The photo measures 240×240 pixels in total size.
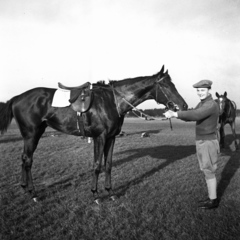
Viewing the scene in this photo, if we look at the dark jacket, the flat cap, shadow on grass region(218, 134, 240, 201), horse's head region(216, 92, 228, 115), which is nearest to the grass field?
shadow on grass region(218, 134, 240, 201)

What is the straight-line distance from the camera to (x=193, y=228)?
Answer: 356 cm

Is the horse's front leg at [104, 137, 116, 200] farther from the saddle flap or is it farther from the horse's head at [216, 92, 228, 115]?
the horse's head at [216, 92, 228, 115]

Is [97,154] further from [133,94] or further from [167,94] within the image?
[167,94]

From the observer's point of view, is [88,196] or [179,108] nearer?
[179,108]

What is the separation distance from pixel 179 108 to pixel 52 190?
3950 mm

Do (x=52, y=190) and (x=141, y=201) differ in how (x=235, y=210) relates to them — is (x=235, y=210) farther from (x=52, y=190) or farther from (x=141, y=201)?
(x=52, y=190)

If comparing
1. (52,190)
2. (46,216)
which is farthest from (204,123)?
(52,190)

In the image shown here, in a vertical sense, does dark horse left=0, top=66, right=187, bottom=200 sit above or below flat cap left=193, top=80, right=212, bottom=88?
below

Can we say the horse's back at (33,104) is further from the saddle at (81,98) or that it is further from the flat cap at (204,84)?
the flat cap at (204,84)

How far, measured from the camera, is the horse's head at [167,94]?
4.57 metres

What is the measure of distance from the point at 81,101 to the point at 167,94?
2.05m

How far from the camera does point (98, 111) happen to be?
4910 millimetres

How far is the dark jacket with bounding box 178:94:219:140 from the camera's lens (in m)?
3.85

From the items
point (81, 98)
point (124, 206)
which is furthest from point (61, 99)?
point (124, 206)
